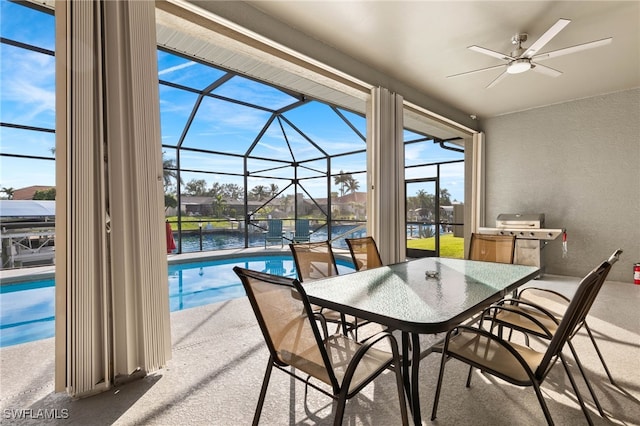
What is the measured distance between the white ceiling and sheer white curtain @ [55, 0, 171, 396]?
4.21ft

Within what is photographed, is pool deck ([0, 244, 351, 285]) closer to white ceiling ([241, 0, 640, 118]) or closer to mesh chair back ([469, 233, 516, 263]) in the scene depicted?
mesh chair back ([469, 233, 516, 263])

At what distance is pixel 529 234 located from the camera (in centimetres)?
507

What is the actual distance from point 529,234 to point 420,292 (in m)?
4.32

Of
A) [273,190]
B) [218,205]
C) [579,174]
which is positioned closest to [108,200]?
[579,174]

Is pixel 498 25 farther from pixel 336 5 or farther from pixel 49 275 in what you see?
pixel 49 275

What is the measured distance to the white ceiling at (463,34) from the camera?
2.74 m

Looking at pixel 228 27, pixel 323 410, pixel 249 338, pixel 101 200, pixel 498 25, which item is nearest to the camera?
pixel 323 410

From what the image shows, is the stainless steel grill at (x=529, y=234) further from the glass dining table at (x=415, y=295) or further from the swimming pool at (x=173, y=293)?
the swimming pool at (x=173, y=293)

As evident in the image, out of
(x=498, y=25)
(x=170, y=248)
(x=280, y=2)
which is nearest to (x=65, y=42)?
(x=280, y=2)

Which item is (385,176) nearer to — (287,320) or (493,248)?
(493,248)

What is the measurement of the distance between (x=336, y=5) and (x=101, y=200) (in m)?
2.44

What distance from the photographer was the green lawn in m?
6.89

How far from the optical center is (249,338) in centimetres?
281

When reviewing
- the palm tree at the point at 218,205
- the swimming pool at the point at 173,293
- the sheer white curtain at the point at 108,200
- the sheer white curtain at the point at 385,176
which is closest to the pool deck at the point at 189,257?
the swimming pool at the point at 173,293
